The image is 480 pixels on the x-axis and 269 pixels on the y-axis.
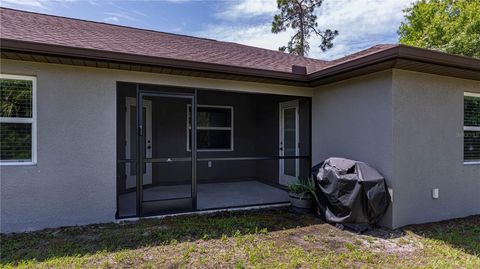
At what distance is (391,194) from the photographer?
4.37 m

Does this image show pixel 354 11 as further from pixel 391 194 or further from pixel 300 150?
pixel 391 194

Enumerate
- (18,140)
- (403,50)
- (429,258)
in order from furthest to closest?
(18,140) → (403,50) → (429,258)

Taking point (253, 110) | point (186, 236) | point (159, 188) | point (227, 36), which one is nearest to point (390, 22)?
point (227, 36)

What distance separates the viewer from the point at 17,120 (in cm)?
400

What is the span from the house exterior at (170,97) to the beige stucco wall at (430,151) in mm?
23

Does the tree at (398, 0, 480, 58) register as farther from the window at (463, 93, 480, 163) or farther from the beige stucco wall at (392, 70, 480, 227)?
the beige stucco wall at (392, 70, 480, 227)

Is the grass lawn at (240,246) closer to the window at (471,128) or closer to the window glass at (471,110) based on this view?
the window at (471,128)

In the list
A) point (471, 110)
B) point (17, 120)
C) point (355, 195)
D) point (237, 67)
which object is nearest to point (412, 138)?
point (355, 195)

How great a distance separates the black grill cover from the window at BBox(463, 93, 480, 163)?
86.5 inches

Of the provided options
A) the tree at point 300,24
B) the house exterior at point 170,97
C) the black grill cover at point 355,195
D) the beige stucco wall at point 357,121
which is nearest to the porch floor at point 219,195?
the house exterior at point 170,97

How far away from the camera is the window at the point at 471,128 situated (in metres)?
5.19

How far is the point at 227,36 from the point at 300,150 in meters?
9.25

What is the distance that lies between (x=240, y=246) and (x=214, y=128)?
4935mm

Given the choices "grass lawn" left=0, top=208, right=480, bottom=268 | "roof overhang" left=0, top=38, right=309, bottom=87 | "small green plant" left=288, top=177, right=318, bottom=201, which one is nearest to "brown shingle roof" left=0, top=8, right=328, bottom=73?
"roof overhang" left=0, top=38, right=309, bottom=87
